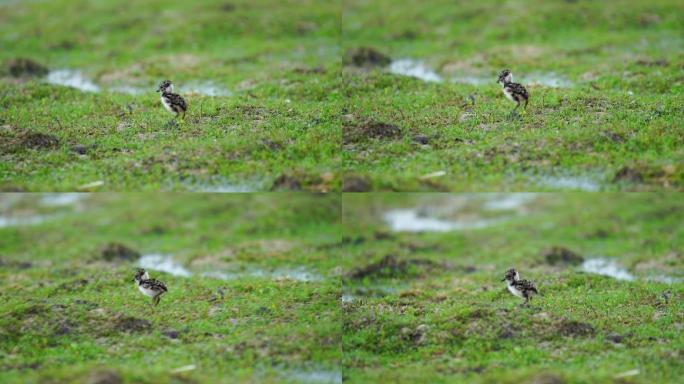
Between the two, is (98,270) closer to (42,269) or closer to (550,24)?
(42,269)

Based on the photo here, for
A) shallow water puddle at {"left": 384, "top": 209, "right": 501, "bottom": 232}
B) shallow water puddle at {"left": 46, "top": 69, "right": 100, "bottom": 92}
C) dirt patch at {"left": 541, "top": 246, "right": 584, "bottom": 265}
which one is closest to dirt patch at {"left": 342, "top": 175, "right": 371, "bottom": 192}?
dirt patch at {"left": 541, "top": 246, "right": 584, "bottom": 265}

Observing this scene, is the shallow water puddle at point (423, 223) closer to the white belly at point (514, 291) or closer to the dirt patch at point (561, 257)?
the dirt patch at point (561, 257)

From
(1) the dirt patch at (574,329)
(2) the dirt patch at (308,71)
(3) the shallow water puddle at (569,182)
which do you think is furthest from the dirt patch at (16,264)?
(1) the dirt patch at (574,329)

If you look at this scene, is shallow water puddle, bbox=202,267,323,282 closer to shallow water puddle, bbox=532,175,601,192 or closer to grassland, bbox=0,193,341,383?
grassland, bbox=0,193,341,383

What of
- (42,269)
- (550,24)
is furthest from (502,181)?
(550,24)

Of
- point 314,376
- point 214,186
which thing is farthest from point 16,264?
point 314,376

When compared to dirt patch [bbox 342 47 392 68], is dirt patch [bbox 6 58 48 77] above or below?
below

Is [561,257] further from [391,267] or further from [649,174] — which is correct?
[391,267]
